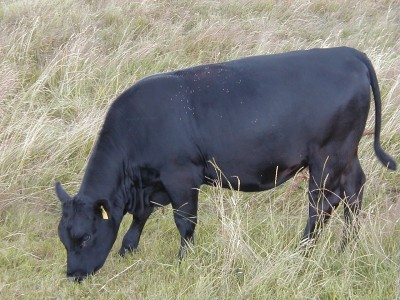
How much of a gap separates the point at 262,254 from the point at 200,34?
4.88 meters

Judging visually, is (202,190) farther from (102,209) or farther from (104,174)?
(102,209)

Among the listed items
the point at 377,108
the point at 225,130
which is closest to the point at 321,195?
the point at 377,108

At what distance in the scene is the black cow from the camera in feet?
16.9

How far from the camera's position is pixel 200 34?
948 cm

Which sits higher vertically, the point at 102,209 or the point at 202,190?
the point at 102,209

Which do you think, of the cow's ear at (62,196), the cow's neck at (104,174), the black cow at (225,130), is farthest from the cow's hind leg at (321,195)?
the cow's ear at (62,196)

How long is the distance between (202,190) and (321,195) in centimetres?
138

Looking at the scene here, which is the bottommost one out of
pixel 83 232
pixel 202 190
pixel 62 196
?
pixel 202 190

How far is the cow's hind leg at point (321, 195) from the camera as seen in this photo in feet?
17.5

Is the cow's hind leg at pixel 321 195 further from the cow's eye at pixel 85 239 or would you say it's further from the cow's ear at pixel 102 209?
the cow's eye at pixel 85 239

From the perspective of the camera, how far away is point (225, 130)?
5.20 metres

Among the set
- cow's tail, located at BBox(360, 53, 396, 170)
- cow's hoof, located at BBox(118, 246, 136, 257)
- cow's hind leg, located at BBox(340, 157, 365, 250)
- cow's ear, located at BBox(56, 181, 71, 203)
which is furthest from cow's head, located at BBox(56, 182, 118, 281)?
cow's tail, located at BBox(360, 53, 396, 170)

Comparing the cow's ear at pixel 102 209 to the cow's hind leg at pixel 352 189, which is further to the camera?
the cow's hind leg at pixel 352 189

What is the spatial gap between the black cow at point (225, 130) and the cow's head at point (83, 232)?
0.01 meters
